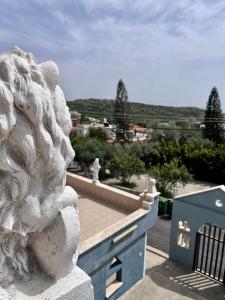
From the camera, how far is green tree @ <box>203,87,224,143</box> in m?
29.1

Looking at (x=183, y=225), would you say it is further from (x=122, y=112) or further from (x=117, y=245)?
(x=122, y=112)

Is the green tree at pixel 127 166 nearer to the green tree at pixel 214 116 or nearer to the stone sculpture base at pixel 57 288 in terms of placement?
the green tree at pixel 214 116

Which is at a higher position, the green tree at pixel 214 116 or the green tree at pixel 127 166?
the green tree at pixel 214 116

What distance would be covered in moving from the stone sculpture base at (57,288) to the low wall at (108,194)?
19.2 feet

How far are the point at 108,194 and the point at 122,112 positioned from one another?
22.0 metres

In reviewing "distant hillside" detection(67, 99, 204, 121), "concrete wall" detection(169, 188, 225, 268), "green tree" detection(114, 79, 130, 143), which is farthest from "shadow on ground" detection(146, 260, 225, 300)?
"green tree" detection(114, 79, 130, 143)

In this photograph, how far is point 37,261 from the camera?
203 cm

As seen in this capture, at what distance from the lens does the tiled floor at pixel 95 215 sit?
695 cm

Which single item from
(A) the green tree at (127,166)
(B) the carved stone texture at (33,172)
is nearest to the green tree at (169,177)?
(A) the green tree at (127,166)

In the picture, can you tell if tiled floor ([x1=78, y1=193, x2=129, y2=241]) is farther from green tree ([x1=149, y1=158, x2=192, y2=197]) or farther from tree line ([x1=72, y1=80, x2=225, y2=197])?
tree line ([x1=72, y1=80, x2=225, y2=197])

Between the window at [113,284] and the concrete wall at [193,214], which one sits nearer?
the window at [113,284]

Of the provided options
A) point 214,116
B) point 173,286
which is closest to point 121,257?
point 173,286

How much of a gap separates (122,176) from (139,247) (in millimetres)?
11178

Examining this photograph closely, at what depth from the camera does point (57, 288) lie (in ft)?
6.38
